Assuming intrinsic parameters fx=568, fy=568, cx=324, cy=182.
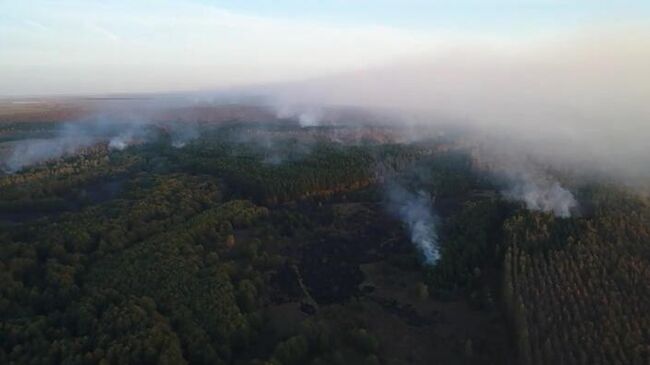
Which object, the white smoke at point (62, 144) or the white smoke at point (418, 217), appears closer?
the white smoke at point (418, 217)

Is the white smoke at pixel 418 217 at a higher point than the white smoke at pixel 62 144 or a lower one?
lower

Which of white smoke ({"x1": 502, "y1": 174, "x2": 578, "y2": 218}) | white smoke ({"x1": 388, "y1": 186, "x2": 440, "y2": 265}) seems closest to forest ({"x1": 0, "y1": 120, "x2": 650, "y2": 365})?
white smoke ({"x1": 388, "y1": 186, "x2": 440, "y2": 265})

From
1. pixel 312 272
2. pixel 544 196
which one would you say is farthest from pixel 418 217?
pixel 312 272

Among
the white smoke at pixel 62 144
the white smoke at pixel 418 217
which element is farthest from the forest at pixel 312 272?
the white smoke at pixel 62 144

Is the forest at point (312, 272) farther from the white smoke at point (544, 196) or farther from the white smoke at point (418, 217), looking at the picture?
the white smoke at point (544, 196)

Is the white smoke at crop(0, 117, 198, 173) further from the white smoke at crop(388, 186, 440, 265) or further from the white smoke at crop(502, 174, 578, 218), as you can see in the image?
the white smoke at crop(502, 174, 578, 218)

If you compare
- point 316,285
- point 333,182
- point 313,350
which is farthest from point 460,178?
point 313,350

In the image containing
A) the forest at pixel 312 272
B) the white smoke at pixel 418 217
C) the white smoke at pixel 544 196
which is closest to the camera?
the forest at pixel 312 272
